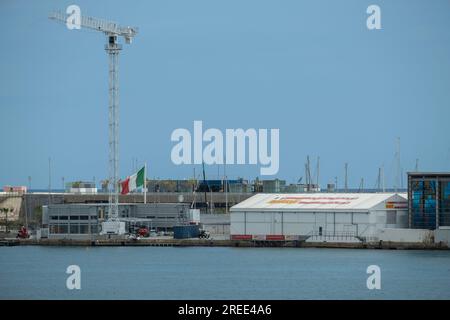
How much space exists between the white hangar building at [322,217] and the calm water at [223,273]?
3025 mm

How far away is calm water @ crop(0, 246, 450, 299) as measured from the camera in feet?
197

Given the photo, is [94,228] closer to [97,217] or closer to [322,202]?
[97,217]

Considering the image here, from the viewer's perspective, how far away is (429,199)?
83.3m

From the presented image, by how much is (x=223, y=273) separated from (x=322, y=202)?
66.3 feet

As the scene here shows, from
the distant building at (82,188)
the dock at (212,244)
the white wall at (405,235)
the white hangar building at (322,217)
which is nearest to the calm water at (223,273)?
the dock at (212,244)

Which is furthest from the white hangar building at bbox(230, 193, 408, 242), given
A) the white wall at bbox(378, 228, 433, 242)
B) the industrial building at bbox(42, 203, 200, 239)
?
the industrial building at bbox(42, 203, 200, 239)

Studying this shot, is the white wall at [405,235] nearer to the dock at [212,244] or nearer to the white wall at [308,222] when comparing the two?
the dock at [212,244]

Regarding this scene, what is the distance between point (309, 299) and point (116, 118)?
43.7 metres

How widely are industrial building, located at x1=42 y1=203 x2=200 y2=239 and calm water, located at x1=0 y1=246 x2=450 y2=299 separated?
723cm

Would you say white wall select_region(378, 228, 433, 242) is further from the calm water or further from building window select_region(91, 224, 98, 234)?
building window select_region(91, 224, 98, 234)

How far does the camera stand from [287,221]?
8700cm
